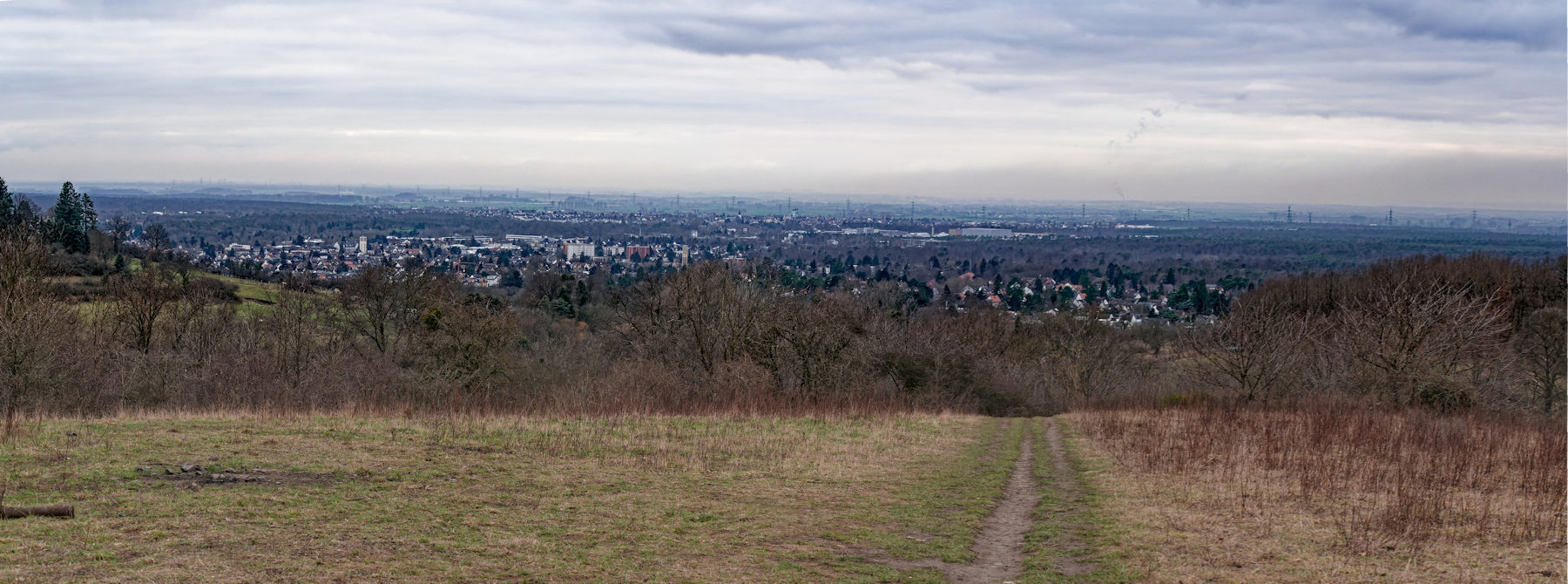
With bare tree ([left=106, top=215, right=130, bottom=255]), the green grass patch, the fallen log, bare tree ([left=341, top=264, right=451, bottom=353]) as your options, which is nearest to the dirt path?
the green grass patch

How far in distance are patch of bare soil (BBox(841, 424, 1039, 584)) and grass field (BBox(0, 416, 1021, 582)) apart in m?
0.21

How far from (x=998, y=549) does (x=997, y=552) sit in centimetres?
14

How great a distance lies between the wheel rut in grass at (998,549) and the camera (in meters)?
9.02

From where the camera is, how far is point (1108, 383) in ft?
158

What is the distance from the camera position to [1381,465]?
15031 millimetres

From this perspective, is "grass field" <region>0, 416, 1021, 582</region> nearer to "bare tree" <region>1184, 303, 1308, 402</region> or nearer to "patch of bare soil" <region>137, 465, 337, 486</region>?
"patch of bare soil" <region>137, 465, 337, 486</region>

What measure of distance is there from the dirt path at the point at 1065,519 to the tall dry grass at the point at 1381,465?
3.98 ft

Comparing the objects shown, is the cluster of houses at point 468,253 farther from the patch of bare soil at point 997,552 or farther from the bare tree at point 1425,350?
the patch of bare soil at point 997,552

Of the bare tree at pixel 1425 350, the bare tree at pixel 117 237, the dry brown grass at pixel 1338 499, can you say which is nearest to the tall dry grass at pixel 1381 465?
the dry brown grass at pixel 1338 499

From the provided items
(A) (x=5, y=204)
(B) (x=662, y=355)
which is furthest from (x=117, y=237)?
(B) (x=662, y=355)

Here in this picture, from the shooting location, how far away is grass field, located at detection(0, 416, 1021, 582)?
7.75 metres

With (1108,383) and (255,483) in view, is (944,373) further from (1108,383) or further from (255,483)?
(255,483)

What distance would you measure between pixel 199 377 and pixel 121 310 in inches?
398

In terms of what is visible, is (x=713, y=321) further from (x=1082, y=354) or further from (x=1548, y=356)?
(x=1548, y=356)
